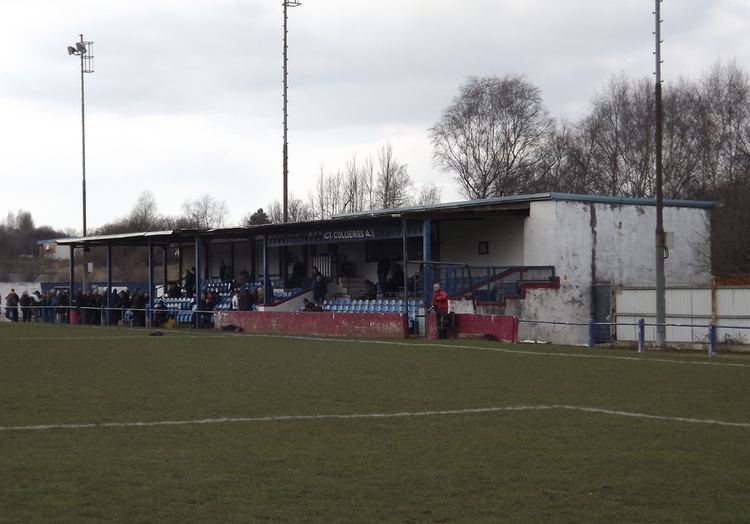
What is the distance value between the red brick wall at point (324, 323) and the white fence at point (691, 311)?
6804 millimetres

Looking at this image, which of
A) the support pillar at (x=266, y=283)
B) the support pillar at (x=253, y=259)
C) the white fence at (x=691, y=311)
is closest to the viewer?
the white fence at (x=691, y=311)

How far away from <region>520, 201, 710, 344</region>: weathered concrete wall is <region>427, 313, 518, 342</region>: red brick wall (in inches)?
132

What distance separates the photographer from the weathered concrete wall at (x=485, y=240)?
38.3 metres

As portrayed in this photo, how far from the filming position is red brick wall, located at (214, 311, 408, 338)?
113ft

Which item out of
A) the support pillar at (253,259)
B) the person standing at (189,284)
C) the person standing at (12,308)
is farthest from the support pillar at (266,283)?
the person standing at (12,308)

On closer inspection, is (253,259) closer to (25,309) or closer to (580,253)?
(25,309)

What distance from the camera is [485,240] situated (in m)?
39.8

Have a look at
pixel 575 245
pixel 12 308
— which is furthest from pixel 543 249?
pixel 12 308

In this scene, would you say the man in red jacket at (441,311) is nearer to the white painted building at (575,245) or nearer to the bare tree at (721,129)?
the white painted building at (575,245)

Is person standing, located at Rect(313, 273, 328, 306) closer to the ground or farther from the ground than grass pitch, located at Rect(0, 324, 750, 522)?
farther from the ground

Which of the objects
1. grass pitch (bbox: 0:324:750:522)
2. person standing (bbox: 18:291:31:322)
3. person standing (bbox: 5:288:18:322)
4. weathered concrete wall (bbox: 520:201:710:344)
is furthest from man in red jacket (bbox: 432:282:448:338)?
person standing (bbox: 18:291:31:322)

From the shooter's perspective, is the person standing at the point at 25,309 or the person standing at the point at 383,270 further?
the person standing at the point at 25,309

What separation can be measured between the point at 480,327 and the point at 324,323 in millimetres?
6846

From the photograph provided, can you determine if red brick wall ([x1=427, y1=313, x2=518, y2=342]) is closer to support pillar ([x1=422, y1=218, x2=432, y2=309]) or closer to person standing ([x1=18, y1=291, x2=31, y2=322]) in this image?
support pillar ([x1=422, y1=218, x2=432, y2=309])
